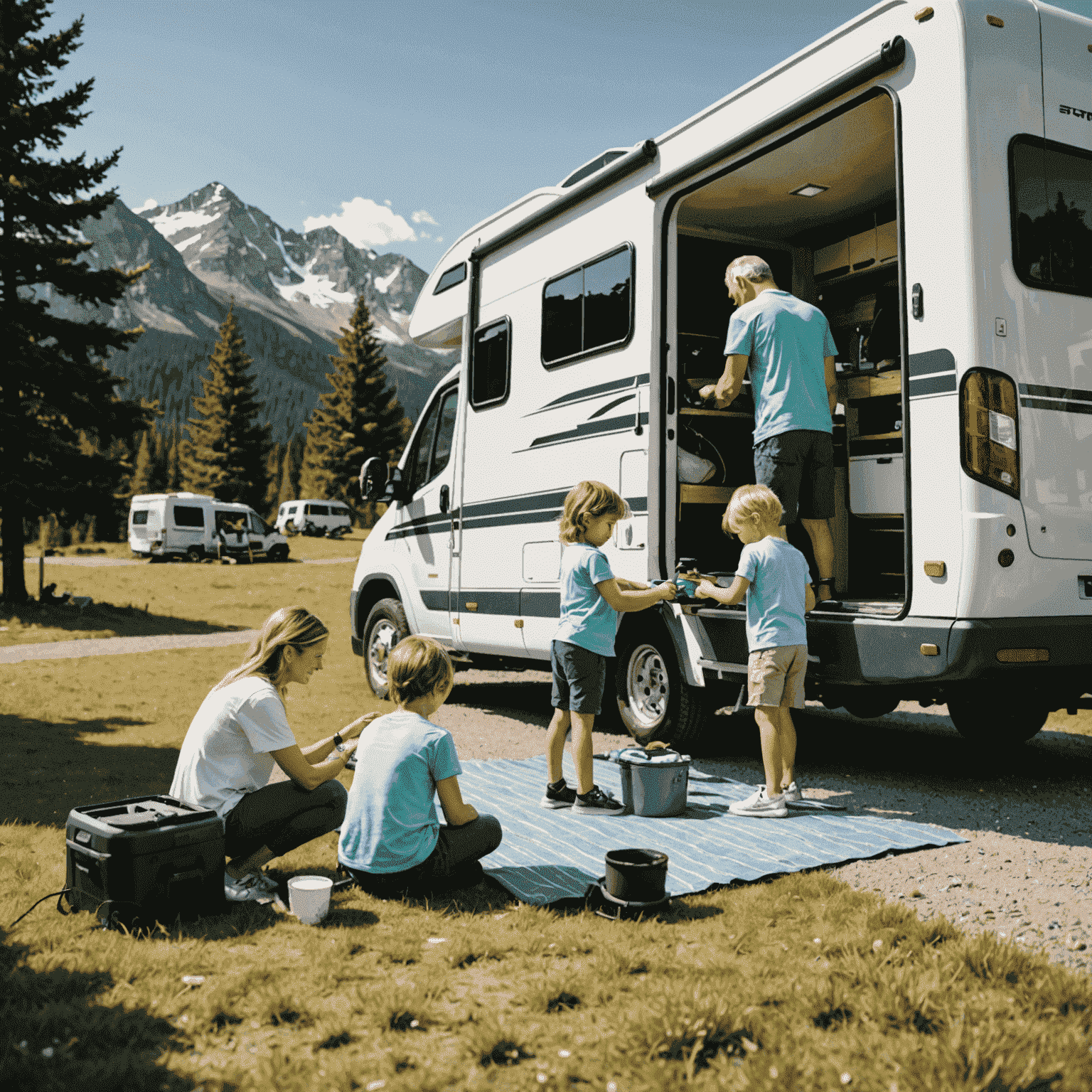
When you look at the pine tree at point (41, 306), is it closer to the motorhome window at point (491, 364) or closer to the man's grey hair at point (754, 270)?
the motorhome window at point (491, 364)

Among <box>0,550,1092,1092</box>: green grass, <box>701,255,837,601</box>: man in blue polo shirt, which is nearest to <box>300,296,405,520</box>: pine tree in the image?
<box>701,255,837,601</box>: man in blue polo shirt

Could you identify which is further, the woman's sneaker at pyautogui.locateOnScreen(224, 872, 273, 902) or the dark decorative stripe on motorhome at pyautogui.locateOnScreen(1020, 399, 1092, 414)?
the dark decorative stripe on motorhome at pyautogui.locateOnScreen(1020, 399, 1092, 414)

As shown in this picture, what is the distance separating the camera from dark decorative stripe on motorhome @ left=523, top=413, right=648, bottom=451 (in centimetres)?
598

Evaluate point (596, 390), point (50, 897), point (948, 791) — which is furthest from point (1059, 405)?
point (50, 897)

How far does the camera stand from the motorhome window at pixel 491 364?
23.8 ft

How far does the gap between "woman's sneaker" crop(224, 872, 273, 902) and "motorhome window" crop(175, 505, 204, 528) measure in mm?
30711

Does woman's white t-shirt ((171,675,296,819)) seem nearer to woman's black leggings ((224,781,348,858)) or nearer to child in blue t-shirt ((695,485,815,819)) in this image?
woman's black leggings ((224,781,348,858))

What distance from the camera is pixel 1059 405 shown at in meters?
4.48

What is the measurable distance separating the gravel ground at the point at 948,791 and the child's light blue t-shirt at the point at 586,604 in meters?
1.45

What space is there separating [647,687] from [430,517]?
265 cm

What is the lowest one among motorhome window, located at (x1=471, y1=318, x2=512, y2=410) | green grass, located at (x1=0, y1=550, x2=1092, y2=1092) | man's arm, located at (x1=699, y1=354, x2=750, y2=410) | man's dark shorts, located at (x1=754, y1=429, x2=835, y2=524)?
green grass, located at (x1=0, y1=550, x2=1092, y2=1092)

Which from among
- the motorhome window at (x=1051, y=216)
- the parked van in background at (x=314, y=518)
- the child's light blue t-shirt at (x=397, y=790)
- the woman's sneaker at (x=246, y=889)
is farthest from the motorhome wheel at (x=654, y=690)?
the parked van in background at (x=314, y=518)

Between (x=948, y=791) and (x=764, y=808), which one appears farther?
(x=948, y=791)

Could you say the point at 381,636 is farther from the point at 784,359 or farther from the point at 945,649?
the point at 945,649
